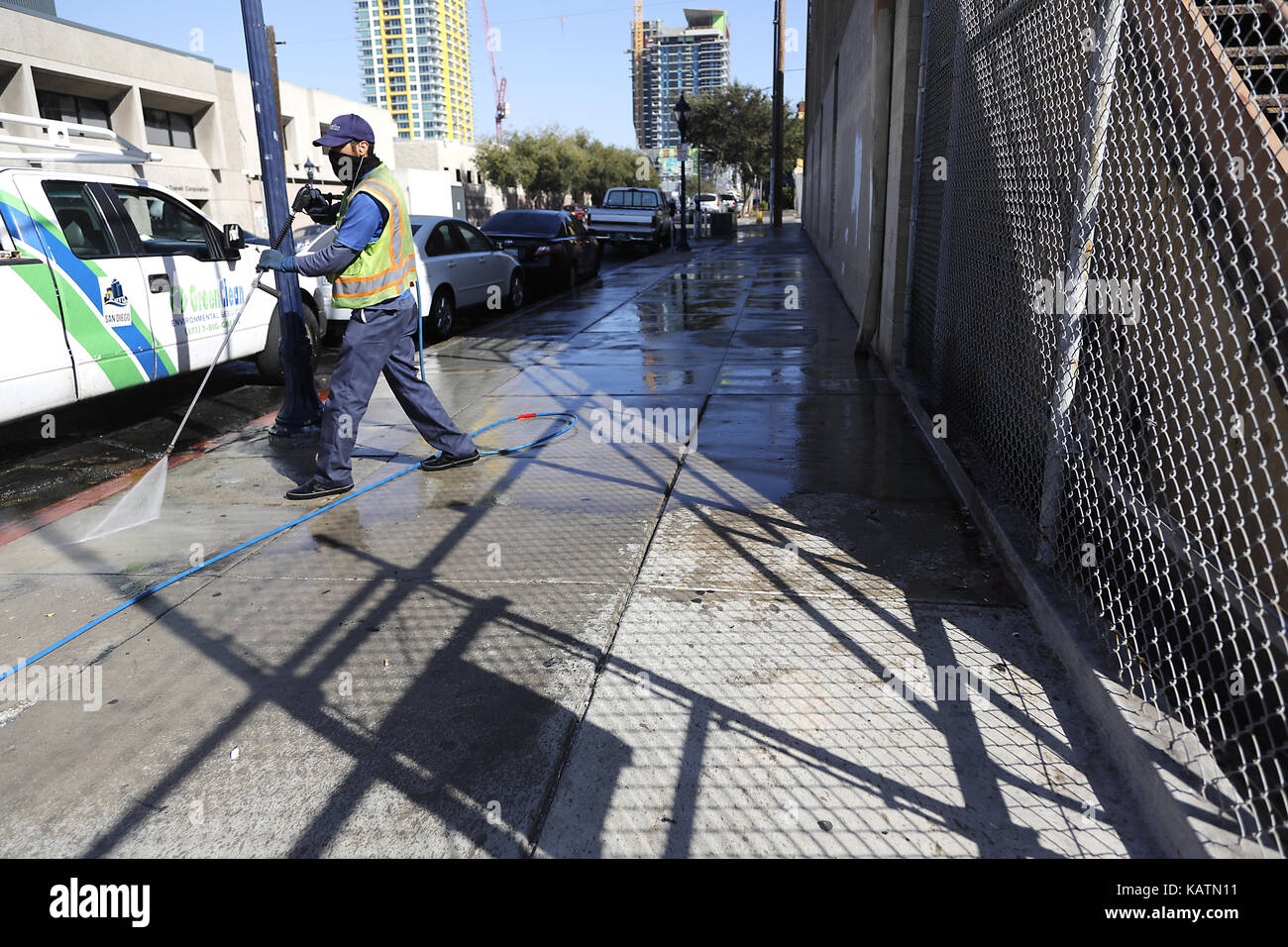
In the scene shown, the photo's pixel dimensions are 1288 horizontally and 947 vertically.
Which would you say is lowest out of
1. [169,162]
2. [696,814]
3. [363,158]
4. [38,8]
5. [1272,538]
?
[696,814]

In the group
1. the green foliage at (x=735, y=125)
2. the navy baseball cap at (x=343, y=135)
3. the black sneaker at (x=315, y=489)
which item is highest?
the green foliage at (x=735, y=125)

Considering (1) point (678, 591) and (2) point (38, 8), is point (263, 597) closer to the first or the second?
(1) point (678, 591)

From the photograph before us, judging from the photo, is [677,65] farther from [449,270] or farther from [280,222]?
[280,222]

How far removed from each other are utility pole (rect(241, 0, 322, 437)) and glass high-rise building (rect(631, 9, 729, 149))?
125 meters

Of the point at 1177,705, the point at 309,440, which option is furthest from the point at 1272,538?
the point at 309,440

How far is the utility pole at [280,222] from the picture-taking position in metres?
6.29

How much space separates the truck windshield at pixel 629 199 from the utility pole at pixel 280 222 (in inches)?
893

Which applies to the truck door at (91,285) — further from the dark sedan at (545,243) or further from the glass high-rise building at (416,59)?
the glass high-rise building at (416,59)

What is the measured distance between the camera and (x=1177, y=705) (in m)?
2.79

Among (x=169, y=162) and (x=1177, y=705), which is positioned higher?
(x=169, y=162)

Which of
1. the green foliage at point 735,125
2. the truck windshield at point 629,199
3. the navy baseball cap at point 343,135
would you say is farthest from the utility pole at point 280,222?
the green foliage at point 735,125

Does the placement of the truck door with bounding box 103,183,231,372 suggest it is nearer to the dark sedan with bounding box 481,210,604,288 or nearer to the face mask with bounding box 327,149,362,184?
the face mask with bounding box 327,149,362,184

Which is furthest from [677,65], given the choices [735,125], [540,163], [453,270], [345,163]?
[345,163]

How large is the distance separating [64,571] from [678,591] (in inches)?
118
